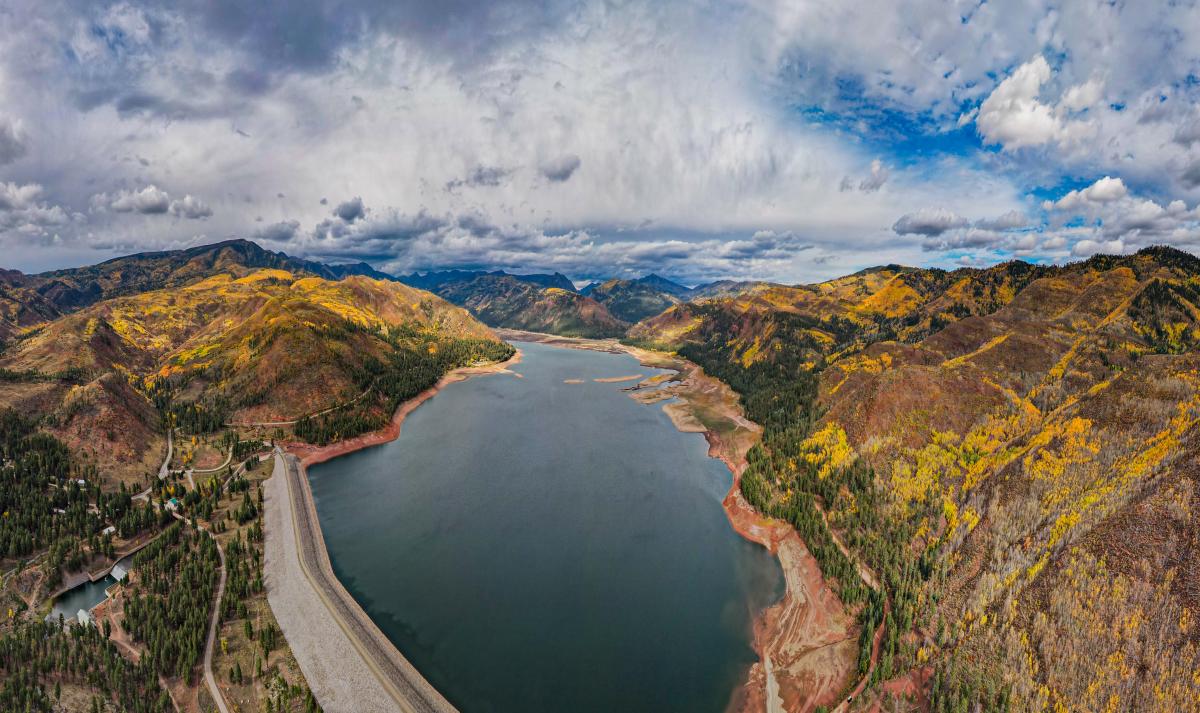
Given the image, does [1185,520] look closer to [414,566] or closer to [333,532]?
[414,566]

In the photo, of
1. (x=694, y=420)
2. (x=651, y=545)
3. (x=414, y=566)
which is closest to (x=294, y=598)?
(x=414, y=566)

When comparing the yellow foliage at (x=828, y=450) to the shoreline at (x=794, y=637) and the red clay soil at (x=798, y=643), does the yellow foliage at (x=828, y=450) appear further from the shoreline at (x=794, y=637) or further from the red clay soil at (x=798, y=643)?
the red clay soil at (x=798, y=643)

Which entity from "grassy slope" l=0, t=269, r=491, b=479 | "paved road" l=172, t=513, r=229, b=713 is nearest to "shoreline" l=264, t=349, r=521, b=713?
"paved road" l=172, t=513, r=229, b=713

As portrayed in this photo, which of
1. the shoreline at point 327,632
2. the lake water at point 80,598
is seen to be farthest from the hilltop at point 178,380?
the shoreline at point 327,632

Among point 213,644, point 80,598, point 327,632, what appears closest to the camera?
point 213,644

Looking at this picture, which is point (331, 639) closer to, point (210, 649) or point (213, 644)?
point (210, 649)

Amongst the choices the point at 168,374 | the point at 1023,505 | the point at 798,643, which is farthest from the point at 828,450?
the point at 168,374
